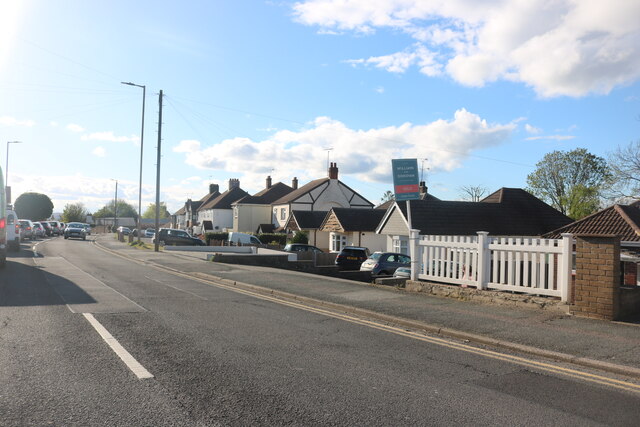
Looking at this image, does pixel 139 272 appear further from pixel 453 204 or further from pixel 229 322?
pixel 453 204

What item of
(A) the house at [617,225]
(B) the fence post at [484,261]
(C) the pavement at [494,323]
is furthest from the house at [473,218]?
(B) the fence post at [484,261]

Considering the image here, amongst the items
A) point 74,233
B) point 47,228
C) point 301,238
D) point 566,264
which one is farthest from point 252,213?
point 566,264

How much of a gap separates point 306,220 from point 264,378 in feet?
162

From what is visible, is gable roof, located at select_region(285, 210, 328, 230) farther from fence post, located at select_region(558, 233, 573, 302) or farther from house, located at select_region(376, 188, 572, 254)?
fence post, located at select_region(558, 233, 573, 302)

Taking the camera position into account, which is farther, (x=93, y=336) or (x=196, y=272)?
(x=196, y=272)

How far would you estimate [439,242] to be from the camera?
40.7 ft

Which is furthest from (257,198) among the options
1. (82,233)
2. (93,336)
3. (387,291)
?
(93,336)

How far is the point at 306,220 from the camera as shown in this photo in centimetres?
5491

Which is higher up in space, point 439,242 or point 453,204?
point 453,204

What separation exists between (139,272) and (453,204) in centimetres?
2490

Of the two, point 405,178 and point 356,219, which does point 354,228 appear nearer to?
point 356,219

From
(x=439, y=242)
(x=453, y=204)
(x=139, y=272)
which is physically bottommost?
(x=139, y=272)

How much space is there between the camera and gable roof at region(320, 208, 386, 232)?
4547 centimetres

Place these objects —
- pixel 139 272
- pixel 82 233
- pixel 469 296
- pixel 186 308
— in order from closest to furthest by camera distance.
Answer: pixel 186 308 < pixel 469 296 < pixel 139 272 < pixel 82 233
